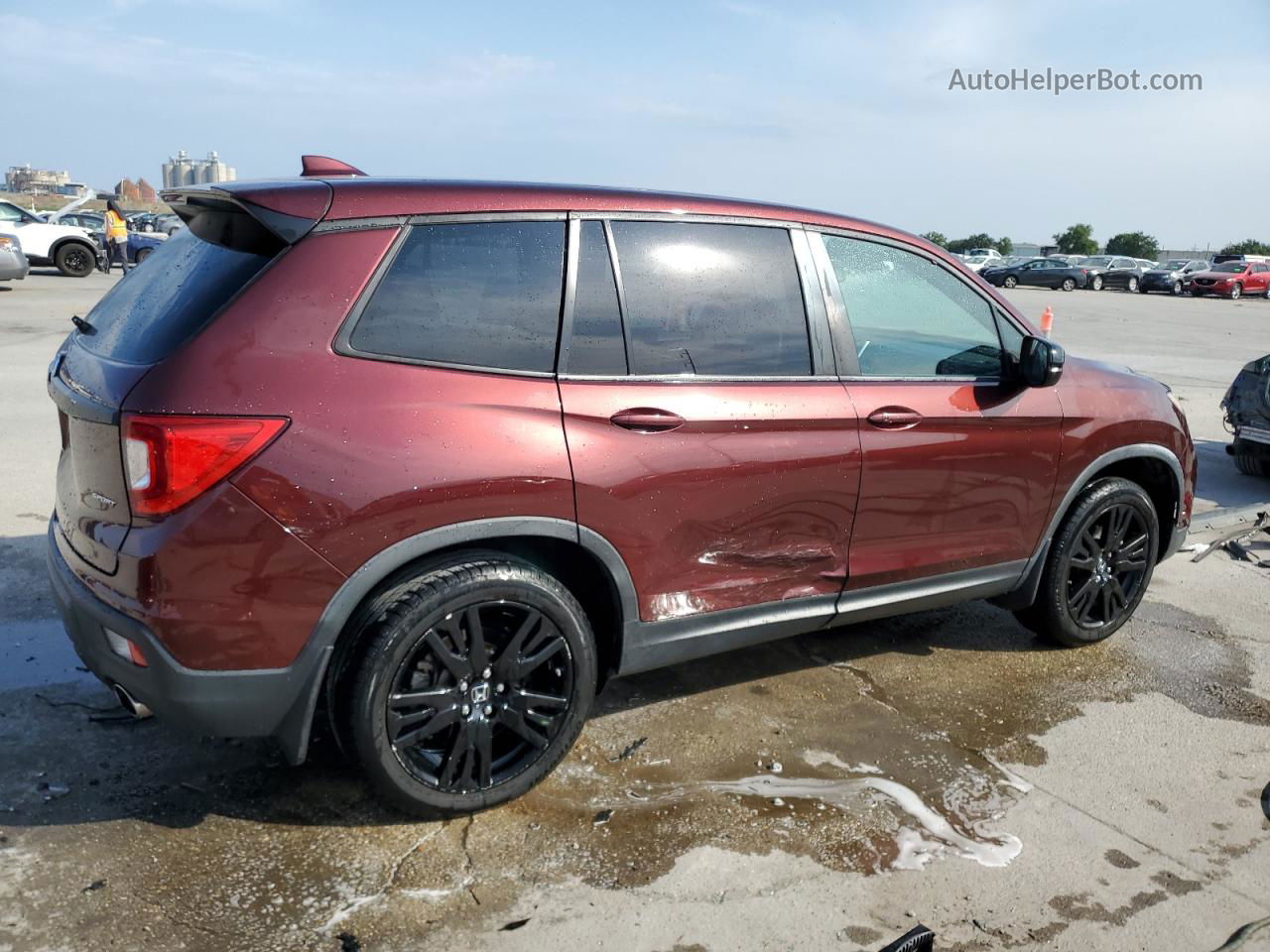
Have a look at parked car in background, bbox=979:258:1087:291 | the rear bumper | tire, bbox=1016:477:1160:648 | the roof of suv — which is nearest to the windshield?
the roof of suv

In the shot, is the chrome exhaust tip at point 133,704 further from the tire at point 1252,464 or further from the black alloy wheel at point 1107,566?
the tire at point 1252,464

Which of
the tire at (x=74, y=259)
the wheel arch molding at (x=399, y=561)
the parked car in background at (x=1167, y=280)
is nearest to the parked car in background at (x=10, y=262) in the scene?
the tire at (x=74, y=259)

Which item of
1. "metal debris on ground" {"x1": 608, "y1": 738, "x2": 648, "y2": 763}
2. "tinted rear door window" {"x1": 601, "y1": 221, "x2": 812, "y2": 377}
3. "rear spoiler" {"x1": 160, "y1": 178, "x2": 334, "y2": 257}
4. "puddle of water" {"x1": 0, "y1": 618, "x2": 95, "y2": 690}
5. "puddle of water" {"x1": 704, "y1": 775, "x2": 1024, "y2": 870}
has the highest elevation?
"rear spoiler" {"x1": 160, "y1": 178, "x2": 334, "y2": 257}

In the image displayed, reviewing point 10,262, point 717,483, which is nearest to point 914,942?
point 717,483

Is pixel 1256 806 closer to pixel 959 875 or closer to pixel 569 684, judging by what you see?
pixel 959 875

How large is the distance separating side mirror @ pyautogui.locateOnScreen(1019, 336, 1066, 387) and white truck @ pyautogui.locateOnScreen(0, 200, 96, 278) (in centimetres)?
2319

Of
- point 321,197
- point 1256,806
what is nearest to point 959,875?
point 1256,806

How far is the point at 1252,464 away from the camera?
8266 millimetres

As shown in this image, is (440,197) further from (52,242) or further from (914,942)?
(52,242)

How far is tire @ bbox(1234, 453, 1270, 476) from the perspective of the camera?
8219 millimetres

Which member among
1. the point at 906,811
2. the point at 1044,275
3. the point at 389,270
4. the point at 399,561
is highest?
the point at 1044,275

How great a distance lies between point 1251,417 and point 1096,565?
4.37 metres

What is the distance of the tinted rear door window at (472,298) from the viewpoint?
2.97m

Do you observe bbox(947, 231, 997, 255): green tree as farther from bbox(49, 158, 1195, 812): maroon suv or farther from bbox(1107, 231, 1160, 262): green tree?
bbox(49, 158, 1195, 812): maroon suv
